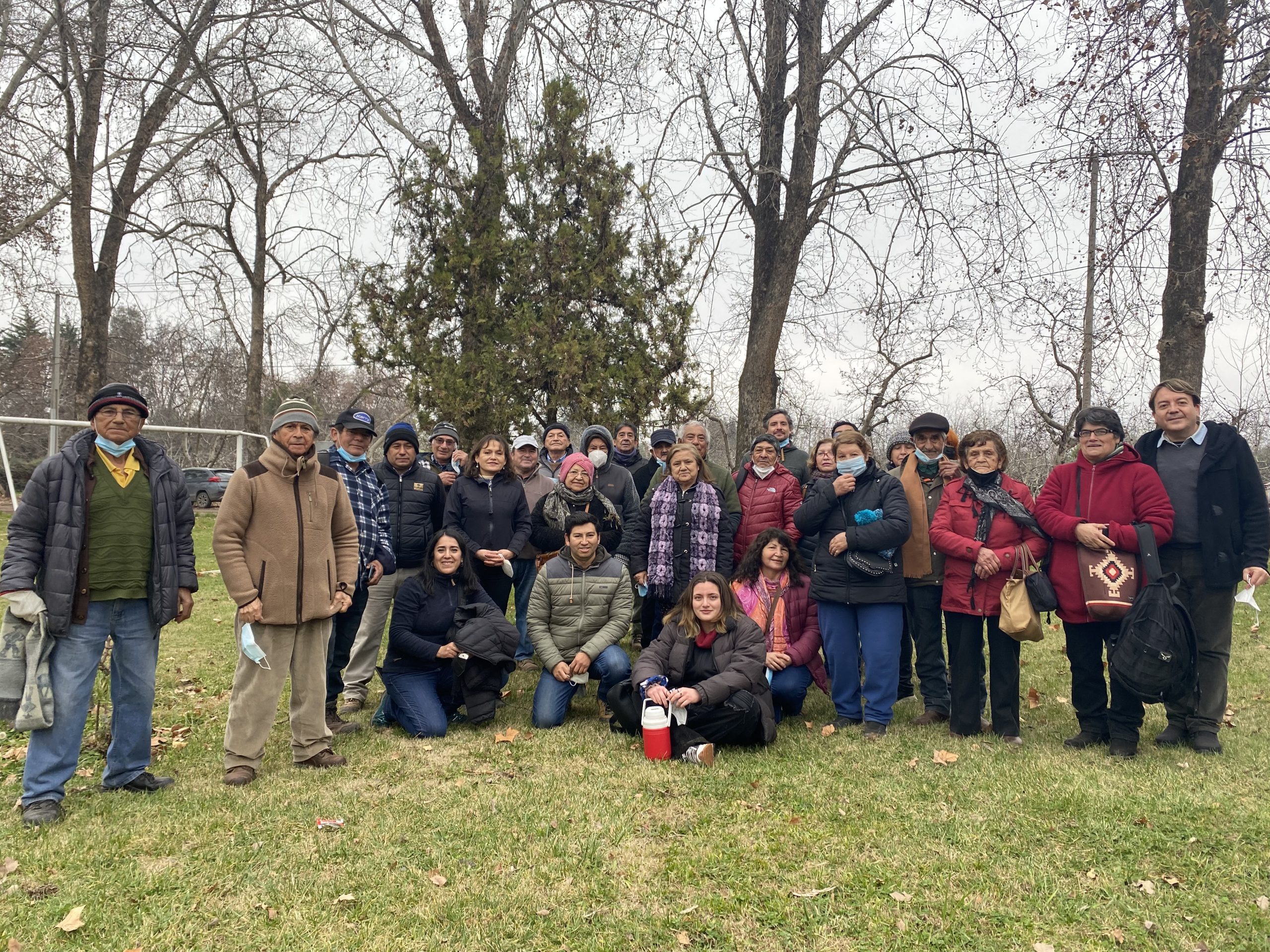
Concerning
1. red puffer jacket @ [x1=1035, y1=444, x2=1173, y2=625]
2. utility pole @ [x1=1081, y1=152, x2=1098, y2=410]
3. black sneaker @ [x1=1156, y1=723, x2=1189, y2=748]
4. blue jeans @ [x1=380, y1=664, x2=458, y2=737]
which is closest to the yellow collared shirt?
blue jeans @ [x1=380, y1=664, x2=458, y2=737]

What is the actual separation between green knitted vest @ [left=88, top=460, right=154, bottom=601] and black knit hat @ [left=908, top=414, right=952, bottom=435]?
5003 millimetres

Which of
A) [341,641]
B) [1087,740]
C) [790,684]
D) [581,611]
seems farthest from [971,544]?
[341,641]

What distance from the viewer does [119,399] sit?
440 cm

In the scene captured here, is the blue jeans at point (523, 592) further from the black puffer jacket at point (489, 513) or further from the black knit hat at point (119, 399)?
the black knit hat at point (119, 399)

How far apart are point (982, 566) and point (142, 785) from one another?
514cm

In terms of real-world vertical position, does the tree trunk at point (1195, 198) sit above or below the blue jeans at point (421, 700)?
above

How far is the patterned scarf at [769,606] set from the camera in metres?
5.87

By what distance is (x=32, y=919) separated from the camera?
10.5 ft

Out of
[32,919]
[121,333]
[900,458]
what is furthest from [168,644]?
[121,333]

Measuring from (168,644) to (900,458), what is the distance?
305 inches

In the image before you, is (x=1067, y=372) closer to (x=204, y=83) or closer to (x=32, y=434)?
(x=204, y=83)

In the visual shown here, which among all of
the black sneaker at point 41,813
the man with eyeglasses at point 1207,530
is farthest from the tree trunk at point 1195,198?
the black sneaker at point 41,813

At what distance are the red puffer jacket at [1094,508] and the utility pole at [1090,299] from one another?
4494mm

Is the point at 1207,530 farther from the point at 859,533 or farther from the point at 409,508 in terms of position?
the point at 409,508
